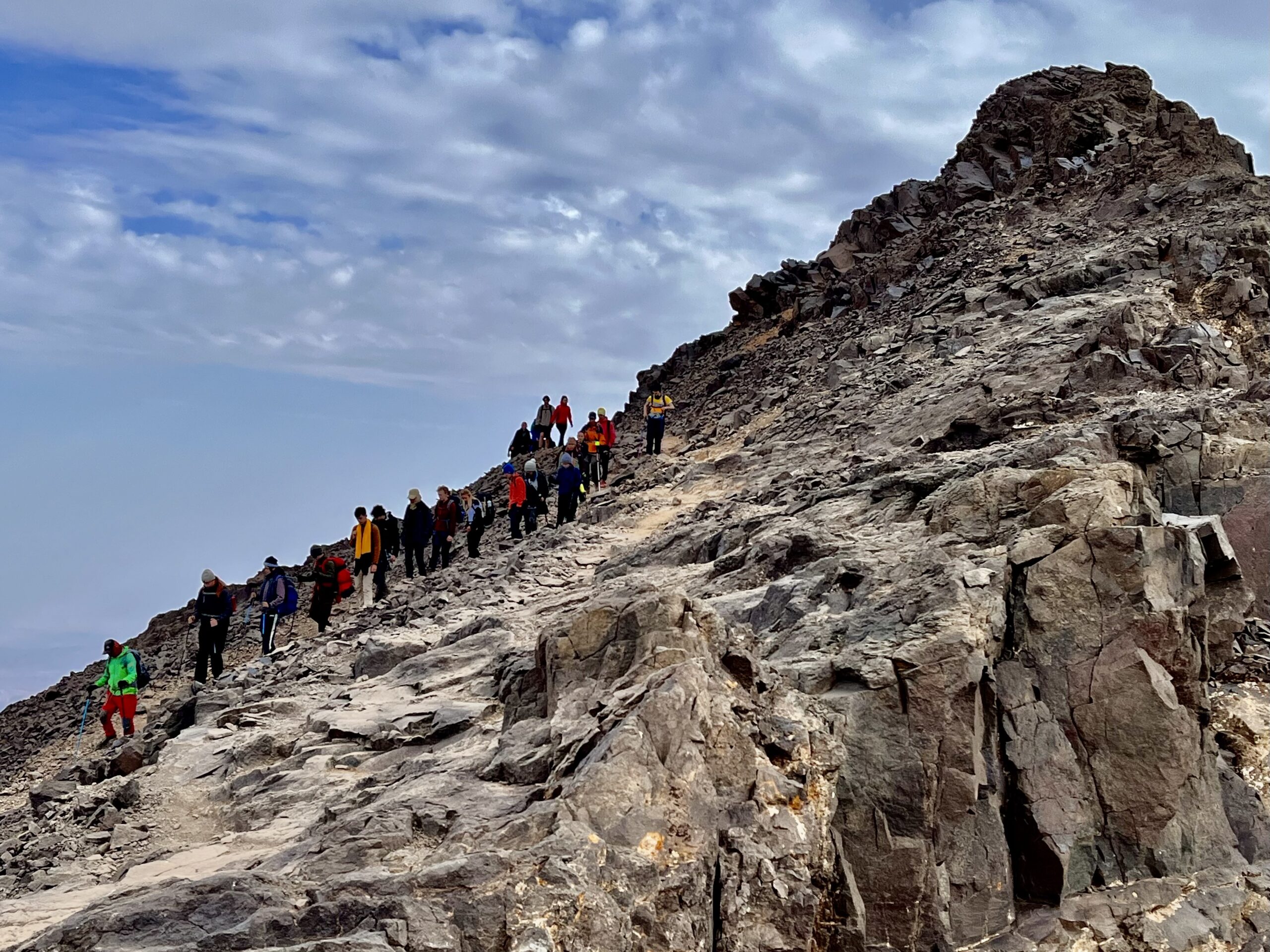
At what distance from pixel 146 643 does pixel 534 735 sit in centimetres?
2391

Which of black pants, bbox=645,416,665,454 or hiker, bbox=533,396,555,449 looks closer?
black pants, bbox=645,416,665,454

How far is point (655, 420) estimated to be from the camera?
96.7 feet

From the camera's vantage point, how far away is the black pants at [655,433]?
29.5m

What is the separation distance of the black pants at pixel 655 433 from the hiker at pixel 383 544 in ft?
24.0

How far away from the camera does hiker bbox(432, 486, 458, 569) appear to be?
24812 mm

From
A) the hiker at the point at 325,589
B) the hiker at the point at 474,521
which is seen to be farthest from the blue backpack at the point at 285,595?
the hiker at the point at 474,521

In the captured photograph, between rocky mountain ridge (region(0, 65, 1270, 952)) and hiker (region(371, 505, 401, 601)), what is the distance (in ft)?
13.6

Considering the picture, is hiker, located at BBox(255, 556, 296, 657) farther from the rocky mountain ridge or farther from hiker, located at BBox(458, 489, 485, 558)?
hiker, located at BBox(458, 489, 485, 558)

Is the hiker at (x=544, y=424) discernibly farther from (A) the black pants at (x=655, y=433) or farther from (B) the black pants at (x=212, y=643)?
(B) the black pants at (x=212, y=643)

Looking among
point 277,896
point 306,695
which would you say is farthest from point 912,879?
point 306,695

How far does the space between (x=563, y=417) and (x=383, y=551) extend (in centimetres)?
1454

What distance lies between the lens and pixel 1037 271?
92.8 feet

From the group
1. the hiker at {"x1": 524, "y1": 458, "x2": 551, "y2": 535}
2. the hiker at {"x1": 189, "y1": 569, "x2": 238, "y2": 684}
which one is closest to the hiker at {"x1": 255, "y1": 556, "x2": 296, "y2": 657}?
the hiker at {"x1": 189, "y1": 569, "x2": 238, "y2": 684}

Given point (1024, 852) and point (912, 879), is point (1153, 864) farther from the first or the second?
point (912, 879)
